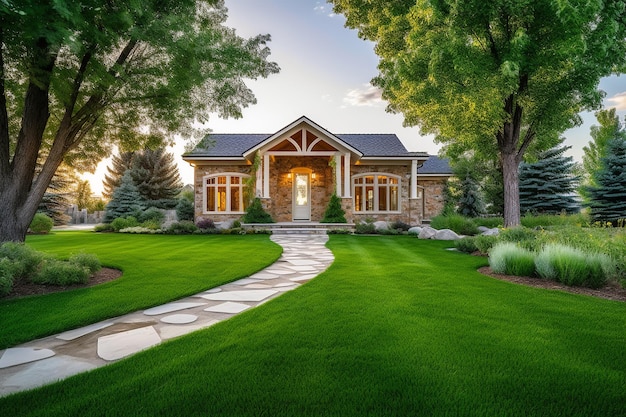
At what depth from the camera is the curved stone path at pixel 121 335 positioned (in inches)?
95.5

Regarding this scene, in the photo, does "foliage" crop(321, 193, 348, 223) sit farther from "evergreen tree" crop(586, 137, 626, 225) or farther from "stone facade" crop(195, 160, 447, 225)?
"evergreen tree" crop(586, 137, 626, 225)

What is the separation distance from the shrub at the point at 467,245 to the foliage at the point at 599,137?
14540 millimetres

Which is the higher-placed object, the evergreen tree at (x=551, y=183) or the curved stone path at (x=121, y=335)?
the evergreen tree at (x=551, y=183)

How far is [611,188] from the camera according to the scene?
15422 millimetres

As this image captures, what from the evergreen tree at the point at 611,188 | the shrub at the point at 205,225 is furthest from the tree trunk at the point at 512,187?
the shrub at the point at 205,225

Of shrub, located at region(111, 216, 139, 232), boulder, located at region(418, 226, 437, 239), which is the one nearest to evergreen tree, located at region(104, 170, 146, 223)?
shrub, located at region(111, 216, 139, 232)

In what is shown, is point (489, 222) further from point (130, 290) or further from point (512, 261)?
point (130, 290)

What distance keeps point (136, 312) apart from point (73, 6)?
135 inches

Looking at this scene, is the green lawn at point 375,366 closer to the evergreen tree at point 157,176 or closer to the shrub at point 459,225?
the shrub at point 459,225

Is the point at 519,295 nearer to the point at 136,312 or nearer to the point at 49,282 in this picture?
the point at 136,312

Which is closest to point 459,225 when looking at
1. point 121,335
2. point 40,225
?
point 121,335

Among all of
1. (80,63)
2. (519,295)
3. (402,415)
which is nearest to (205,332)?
(402,415)

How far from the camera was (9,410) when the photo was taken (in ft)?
6.25

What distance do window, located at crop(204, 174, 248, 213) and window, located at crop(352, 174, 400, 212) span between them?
6.39 metres
